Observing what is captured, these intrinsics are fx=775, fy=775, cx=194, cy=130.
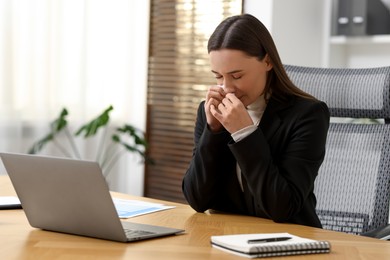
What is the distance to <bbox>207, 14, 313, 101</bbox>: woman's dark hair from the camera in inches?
89.5

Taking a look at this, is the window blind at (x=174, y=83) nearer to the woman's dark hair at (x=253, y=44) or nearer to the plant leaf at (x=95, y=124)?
the plant leaf at (x=95, y=124)

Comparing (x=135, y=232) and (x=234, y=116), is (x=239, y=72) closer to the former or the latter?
(x=234, y=116)

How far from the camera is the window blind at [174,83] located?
4.89 meters

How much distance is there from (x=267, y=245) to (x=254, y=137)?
57 cm

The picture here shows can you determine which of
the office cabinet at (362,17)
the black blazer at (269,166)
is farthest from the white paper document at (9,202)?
the office cabinet at (362,17)

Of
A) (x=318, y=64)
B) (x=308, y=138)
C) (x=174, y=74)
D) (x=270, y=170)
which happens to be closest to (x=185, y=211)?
(x=270, y=170)

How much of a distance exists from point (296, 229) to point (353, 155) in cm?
76

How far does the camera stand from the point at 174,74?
5.09 metres

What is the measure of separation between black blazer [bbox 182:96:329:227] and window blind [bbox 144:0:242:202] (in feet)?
8.17

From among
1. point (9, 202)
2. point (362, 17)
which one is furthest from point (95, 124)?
point (9, 202)

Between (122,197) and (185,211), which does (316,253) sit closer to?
(185,211)

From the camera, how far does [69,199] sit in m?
1.79

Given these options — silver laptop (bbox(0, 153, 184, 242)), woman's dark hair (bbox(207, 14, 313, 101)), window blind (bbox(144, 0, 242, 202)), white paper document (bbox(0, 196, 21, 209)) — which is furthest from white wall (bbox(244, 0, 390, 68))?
Answer: silver laptop (bbox(0, 153, 184, 242))

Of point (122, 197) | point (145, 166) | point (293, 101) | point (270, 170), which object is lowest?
point (145, 166)
